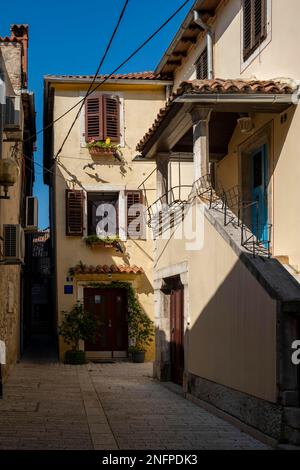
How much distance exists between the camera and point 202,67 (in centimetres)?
1590

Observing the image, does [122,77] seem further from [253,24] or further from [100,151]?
[253,24]

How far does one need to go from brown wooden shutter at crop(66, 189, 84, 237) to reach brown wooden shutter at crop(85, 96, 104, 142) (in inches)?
68.1

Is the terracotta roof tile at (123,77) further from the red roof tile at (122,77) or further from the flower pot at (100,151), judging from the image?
the flower pot at (100,151)

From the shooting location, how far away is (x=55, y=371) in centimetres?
1728

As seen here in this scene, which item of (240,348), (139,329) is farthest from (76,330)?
(240,348)

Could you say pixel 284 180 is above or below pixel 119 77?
below

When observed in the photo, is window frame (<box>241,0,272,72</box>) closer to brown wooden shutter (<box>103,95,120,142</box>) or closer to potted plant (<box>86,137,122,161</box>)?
potted plant (<box>86,137,122,161</box>)

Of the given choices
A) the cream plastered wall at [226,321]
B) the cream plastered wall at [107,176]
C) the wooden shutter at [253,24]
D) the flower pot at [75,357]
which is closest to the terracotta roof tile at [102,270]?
the cream plastered wall at [107,176]

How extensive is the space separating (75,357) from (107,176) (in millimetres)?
5424

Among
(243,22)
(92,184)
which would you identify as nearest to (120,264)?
(92,184)

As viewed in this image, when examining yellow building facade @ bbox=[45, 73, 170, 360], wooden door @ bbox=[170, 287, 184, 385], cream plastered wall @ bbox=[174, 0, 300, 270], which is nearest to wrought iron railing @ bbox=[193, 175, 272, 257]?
cream plastered wall @ bbox=[174, 0, 300, 270]
